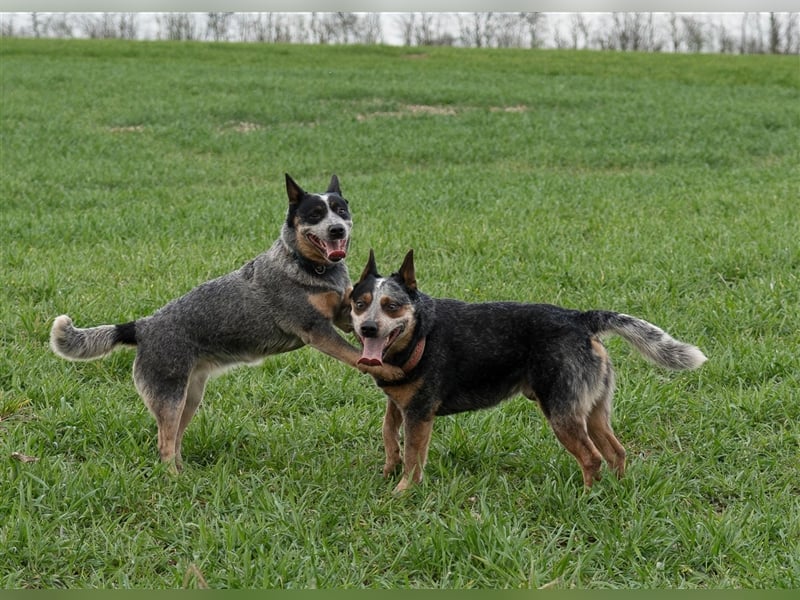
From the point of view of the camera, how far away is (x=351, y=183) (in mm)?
16359

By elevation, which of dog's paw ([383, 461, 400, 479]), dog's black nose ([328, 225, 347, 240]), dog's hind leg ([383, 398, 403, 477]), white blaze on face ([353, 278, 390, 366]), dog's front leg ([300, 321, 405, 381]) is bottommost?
dog's paw ([383, 461, 400, 479])

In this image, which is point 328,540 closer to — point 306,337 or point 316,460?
point 316,460

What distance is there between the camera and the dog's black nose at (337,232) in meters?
4.95

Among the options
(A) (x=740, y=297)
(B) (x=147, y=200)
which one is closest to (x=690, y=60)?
(B) (x=147, y=200)

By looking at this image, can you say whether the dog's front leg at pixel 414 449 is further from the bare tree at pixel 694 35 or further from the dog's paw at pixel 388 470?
the bare tree at pixel 694 35

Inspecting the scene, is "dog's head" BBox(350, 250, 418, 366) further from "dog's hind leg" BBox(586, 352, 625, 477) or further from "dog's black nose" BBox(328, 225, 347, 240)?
"dog's hind leg" BBox(586, 352, 625, 477)

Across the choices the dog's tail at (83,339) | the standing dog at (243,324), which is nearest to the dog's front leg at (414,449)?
the standing dog at (243,324)

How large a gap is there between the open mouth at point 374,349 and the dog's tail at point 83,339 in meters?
1.71

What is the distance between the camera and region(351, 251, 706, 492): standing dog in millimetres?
4523

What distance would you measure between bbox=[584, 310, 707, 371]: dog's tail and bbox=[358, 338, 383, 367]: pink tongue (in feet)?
4.15

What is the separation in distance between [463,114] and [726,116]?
Result: 789 cm

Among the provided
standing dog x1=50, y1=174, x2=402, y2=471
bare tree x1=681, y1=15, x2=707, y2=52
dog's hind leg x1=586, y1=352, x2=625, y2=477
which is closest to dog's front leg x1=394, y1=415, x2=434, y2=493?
standing dog x1=50, y1=174, x2=402, y2=471

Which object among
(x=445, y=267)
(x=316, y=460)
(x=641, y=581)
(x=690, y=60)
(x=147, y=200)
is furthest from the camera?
(x=690, y=60)

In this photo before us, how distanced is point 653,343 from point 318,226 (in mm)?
2111
